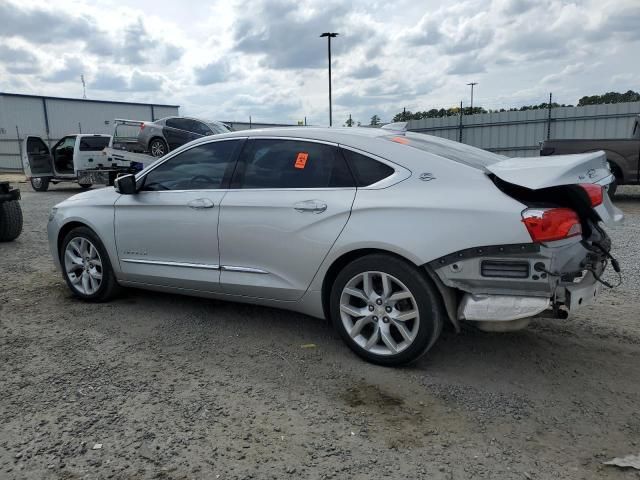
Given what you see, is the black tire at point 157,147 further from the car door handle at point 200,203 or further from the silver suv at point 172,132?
the car door handle at point 200,203

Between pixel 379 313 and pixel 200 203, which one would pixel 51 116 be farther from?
pixel 379 313

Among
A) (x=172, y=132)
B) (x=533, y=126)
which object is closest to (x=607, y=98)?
(x=533, y=126)

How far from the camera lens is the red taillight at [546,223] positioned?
3.03 meters

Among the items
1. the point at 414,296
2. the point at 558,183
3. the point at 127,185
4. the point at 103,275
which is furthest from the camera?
the point at 103,275

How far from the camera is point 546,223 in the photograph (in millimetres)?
3031

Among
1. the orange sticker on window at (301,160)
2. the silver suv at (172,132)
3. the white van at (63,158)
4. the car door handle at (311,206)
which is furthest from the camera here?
the white van at (63,158)

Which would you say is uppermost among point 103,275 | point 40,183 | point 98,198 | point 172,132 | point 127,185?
point 172,132

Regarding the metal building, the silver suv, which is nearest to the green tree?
the silver suv

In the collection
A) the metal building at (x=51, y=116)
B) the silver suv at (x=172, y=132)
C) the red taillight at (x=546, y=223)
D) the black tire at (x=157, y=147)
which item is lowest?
the red taillight at (x=546, y=223)

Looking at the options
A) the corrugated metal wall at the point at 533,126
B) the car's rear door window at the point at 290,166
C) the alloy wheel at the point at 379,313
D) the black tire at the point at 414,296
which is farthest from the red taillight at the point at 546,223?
the corrugated metal wall at the point at 533,126

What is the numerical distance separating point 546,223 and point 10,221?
825 cm

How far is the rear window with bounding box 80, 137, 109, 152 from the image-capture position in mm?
17436

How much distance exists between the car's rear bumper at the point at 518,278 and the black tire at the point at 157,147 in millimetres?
13624

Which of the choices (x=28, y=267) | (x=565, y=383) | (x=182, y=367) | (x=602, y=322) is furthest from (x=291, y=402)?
(x=28, y=267)
